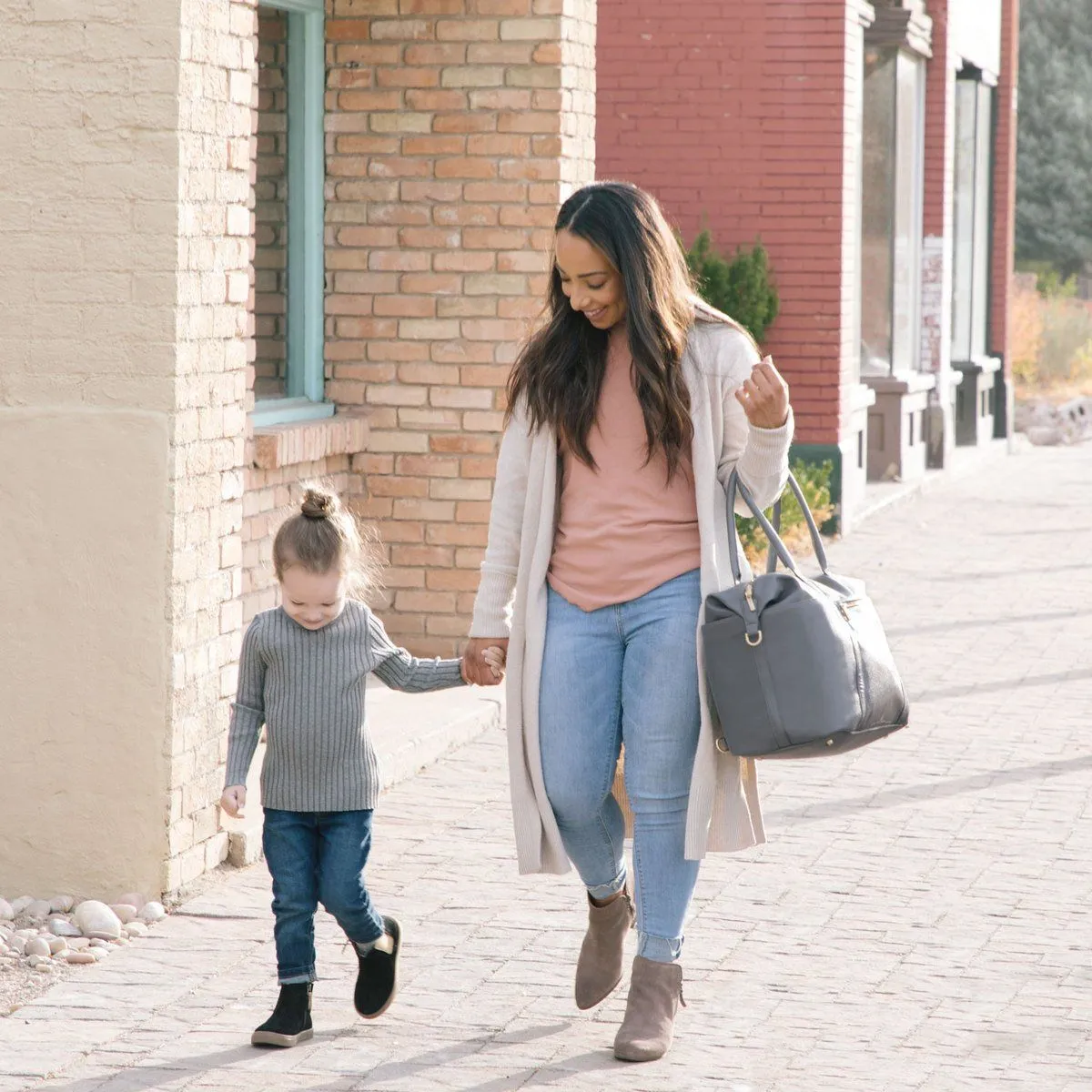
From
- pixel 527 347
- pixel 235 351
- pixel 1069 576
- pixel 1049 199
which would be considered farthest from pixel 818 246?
pixel 1049 199

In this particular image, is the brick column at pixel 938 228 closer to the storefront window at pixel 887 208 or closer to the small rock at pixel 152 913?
the storefront window at pixel 887 208

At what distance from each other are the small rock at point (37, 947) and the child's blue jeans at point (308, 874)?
0.96 m

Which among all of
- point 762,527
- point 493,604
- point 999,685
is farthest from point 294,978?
point 999,685

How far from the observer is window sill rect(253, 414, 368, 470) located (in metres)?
7.82

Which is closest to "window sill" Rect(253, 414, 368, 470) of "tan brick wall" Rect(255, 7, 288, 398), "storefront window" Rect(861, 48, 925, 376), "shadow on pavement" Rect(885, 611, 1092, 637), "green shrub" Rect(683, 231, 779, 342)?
"tan brick wall" Rect(255, 7, 288, 398)

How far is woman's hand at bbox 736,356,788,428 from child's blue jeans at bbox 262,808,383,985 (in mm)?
1224

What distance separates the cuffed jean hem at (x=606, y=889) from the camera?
4.68m

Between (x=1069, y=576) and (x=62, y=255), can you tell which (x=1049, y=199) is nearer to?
(x=1069, y=576)

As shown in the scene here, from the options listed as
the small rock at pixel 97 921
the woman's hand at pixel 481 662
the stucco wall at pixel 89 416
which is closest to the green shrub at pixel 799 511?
the stucco wall at pixel 89 416

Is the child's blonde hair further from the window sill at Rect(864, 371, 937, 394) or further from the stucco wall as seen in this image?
the window sill at Rect(864, 371, 937, 394)

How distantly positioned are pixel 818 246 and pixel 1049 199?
89.8ft

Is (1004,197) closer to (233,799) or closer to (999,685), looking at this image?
(999,685)

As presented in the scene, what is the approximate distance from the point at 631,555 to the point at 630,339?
0.46 meters

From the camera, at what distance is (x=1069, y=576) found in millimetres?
12562
